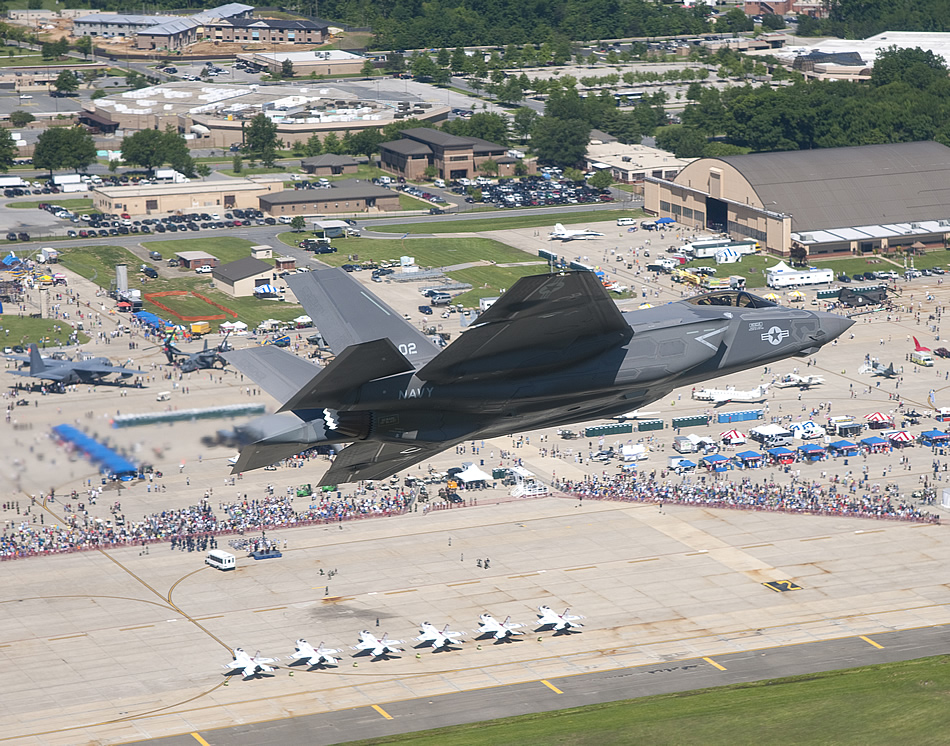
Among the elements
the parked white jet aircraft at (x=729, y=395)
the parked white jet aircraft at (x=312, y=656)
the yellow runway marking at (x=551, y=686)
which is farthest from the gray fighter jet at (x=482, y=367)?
the parked white jet aircraft at (x=729, y=395)

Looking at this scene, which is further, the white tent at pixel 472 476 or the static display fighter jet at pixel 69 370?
the static display fighter jet at pixel 69 370

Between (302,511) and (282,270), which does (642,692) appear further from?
(282,270)

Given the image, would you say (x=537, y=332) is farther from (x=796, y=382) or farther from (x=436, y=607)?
(x=796, y=382)

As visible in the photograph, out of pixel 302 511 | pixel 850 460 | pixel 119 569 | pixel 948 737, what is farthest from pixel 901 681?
pixel 119 569

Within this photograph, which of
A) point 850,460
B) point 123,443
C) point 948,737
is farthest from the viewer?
point 850,460

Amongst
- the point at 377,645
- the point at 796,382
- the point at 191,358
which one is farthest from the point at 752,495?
the point at 191,358

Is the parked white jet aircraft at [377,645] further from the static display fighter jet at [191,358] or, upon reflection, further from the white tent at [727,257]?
the white tent at [727,257]

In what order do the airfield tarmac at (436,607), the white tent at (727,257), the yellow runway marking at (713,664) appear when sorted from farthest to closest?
1. the white tent at (727,257)
2. the yellow runway marking at (713,664)
3. the airfield tarmac at (436,607)
